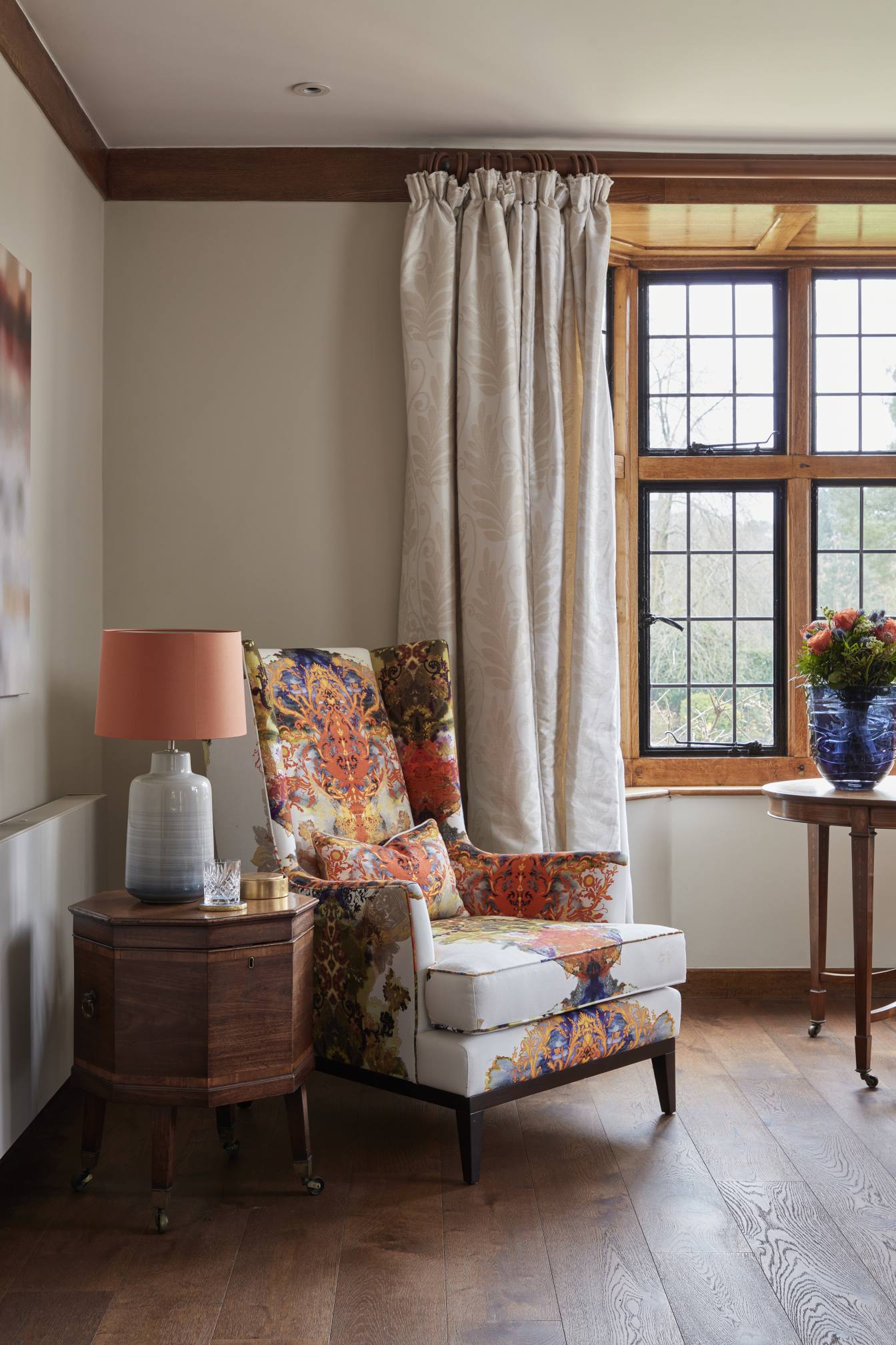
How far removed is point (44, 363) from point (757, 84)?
6.75 ft

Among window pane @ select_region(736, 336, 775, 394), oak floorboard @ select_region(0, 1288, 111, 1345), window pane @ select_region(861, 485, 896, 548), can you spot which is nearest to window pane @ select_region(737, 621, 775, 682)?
window pane @ select_region(861, 485, 896, 548)

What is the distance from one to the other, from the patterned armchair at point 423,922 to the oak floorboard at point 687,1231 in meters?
0.15

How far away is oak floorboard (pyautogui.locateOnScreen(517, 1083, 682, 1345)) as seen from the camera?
1991mm

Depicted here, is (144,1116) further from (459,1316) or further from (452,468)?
(452,468)

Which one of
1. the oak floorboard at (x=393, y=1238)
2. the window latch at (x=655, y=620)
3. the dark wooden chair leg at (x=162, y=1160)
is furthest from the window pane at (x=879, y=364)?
the dark wooden chair leg at (x=162, y=1160)

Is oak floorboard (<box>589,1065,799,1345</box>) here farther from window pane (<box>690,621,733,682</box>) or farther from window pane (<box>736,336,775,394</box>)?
window pane (<box>736,336,775,394</box>)

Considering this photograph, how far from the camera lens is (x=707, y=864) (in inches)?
157

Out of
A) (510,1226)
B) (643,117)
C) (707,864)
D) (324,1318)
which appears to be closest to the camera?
(324,1318)

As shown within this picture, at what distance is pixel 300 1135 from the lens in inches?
98.8

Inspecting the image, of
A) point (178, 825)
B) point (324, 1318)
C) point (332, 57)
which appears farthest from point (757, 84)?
point (324, 1318)

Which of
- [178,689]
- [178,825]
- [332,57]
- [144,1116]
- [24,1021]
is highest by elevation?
[332,57]

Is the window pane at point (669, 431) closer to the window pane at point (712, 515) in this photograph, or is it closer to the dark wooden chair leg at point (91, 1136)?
the window pane at point (712, 515)

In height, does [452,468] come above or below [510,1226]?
above

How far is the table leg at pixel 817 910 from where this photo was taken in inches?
140
